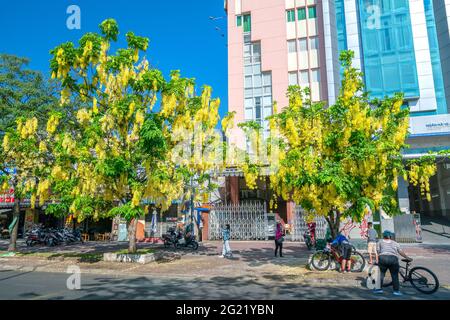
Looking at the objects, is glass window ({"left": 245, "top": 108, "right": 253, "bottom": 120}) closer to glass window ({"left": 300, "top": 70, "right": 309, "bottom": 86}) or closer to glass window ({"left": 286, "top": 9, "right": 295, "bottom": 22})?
glass window ({"left": 300, "top": 70, "right": 309, "bottom": 86})

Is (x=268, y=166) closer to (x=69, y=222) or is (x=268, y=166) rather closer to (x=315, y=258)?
(x=315, y=258)

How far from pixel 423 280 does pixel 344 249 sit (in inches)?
98.2

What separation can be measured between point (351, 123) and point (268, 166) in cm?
309

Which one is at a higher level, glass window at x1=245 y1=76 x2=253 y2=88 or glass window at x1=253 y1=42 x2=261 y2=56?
glass window at x1=253 y1=42 x2=261 y2=56

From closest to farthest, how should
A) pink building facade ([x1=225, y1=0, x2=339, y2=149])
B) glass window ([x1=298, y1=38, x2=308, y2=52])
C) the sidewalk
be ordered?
the sidewalk < pink building facade ([x1=225, y1=0, x2=339, y2=149]) < glass window ([x1=298, y1=38, x2=308, y2=52])

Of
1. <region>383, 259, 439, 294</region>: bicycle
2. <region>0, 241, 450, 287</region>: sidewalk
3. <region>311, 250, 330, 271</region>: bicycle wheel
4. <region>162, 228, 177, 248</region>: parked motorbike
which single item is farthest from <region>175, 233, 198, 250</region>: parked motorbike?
<region>383, 259, 439, 294</region>: bicycle

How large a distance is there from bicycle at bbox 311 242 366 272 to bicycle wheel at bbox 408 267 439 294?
233cm

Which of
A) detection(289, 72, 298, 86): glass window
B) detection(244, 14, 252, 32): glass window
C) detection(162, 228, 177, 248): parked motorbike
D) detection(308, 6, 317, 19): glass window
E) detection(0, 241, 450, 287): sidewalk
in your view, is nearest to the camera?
detection(0, 241, 450, 287): sidewalk

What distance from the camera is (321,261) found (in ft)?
35.4

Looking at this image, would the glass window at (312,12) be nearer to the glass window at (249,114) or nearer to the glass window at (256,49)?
the glass window at (256,49)

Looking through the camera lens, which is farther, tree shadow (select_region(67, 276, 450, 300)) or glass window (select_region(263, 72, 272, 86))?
glass window (select_region(263, 72, 272, 86))

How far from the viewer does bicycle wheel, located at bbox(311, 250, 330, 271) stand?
1066cm

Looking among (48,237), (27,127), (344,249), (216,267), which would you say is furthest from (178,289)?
(48,237)

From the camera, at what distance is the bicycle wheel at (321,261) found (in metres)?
10.7
